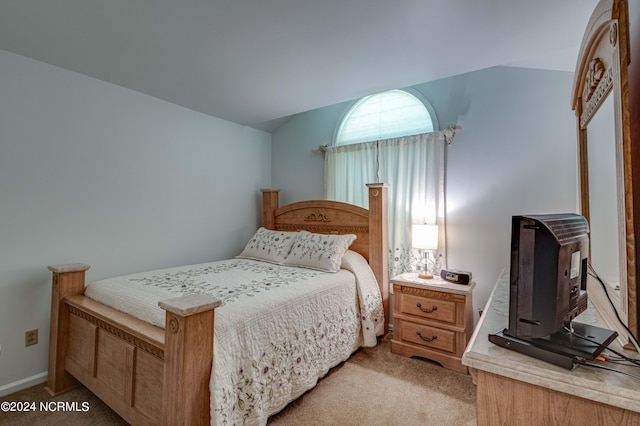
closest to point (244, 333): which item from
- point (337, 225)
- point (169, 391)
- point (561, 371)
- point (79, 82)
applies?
point (169, 391)

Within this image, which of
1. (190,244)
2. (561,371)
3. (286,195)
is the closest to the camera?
(561,371)

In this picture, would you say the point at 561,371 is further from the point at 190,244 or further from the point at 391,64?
the point at 190,244

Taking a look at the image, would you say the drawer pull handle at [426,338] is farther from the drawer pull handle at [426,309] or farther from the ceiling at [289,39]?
the ceiling at [289,39]

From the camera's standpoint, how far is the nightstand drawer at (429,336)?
2292mm

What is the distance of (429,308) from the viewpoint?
2.38 metres

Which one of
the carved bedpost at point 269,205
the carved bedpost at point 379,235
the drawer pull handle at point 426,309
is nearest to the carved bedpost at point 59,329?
the carved bedpost at point 269,205

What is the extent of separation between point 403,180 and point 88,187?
281cm

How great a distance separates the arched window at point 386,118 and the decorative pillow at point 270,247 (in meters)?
1.32

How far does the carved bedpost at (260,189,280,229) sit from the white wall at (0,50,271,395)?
0.54 m

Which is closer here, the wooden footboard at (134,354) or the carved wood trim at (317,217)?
the wooden footboard at (134,354)

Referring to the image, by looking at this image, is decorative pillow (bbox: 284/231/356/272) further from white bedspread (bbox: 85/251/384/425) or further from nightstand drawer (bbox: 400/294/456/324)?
nightstand drawer (bbox: 400/294/456/324)

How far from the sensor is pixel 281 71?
238 centimetres

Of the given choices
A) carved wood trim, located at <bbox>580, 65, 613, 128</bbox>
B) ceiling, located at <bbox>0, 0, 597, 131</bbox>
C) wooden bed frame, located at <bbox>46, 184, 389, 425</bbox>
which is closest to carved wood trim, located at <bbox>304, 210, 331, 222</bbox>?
ceiling, located at <bbox>0, 0, 597, 131</bbox>

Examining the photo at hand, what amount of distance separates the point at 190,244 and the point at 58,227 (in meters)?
1.11
